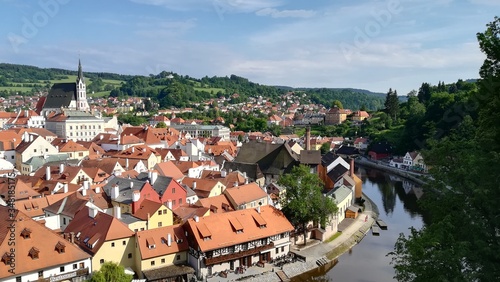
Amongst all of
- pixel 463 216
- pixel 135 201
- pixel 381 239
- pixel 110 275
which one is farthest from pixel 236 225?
pixel 463 216

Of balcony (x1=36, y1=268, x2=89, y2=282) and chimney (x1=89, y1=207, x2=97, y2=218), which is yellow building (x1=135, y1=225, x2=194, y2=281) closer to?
balcony (x1=36, y1=268, x2=89, y2=282)

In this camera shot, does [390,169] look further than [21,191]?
Yes

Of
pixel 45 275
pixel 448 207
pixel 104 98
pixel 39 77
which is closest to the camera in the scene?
pixel 448 207

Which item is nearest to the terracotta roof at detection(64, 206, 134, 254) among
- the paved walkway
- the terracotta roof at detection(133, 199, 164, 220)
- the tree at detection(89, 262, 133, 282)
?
the terracotta roof at detection(133, 199, 164, 220)

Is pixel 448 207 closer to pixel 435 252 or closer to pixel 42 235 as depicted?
pixel 435 252

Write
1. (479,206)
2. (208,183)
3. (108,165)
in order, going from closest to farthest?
(479,206)
(208,183)
(108,165)

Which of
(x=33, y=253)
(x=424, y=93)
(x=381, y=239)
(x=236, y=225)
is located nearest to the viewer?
(x=33, y=253)

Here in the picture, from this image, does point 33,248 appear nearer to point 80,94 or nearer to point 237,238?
point 237,238

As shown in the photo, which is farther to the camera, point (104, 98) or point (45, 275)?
point (104, 98)

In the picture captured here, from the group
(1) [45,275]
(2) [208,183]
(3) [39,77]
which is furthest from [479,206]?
(3) [39,77]
